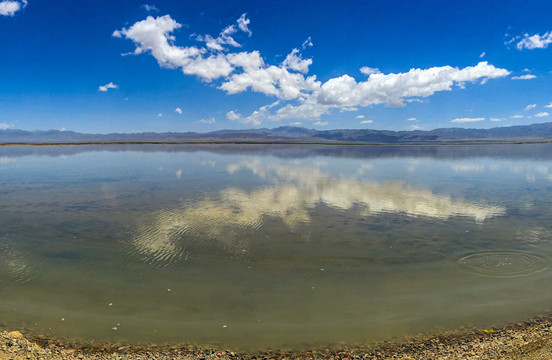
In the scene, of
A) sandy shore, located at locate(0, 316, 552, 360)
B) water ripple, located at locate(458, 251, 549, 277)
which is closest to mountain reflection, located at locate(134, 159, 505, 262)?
sandy shore, located at locate(0, 316, 552, 360)

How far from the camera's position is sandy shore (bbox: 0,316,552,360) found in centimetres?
618

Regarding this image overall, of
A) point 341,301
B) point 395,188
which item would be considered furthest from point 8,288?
point 395,188

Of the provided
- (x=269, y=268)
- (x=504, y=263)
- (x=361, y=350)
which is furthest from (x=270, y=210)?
(x=361, y=350)

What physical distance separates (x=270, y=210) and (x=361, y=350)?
11.5 metres

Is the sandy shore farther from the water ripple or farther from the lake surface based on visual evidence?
the water ripple

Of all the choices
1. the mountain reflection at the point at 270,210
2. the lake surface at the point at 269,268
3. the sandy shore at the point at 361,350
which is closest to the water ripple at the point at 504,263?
the lake surface at the point at 269,268

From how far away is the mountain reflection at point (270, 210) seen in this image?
42.1 feet

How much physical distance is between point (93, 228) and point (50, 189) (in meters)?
13.8

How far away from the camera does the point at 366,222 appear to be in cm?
1544

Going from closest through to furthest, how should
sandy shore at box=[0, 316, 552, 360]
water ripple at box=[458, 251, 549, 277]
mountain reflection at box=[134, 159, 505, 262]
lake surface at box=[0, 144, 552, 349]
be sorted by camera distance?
sandy shore at box=[0, 316, 552, 360] → lake surface at box=[0, 144, 552, 349] → water ripple at box=[458, 251, 549, 277] → mountain reflection at box=[134, 159, 505, 262]

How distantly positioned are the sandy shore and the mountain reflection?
4642mm

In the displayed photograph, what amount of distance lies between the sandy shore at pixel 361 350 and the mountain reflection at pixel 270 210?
4.64 m

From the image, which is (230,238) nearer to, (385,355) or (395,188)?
(385,355)

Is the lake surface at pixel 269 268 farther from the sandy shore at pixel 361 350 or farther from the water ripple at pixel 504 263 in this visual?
the sandy shore at pixel 361 350
